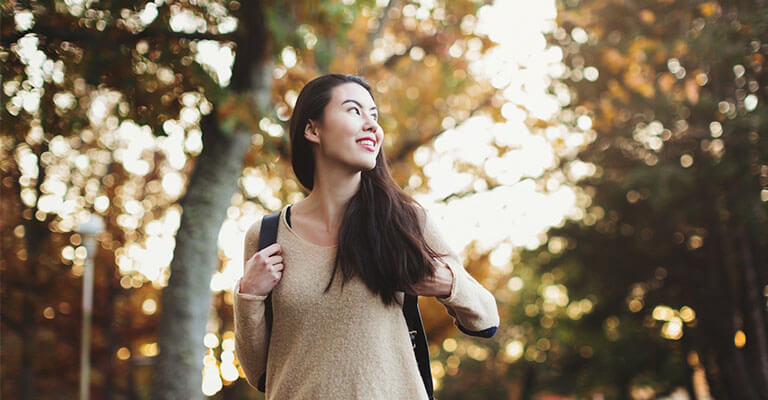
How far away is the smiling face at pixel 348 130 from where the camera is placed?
7.38 ft

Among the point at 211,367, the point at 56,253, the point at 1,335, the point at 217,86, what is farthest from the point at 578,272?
the point at 1,335

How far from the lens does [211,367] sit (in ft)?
59.3

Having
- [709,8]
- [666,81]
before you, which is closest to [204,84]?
[709,8]

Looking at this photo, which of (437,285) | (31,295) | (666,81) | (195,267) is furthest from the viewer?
(31,295)

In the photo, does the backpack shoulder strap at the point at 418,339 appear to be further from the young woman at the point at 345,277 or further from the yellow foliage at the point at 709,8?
the yellow foliage at the point at 709,8

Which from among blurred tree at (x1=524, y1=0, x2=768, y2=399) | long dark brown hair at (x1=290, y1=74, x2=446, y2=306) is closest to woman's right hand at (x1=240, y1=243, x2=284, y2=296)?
long dark brown hair at (x1=290, y1=74, x2=446, y2=306)

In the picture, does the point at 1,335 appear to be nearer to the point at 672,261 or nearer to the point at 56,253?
the point at 56,253

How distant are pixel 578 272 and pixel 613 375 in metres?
3.29

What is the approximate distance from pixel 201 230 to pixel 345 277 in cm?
507

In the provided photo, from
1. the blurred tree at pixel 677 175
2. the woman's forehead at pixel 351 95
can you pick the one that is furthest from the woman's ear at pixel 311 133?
the blurred tree at pixel 677 175

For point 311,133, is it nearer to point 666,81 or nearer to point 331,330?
point 331,330

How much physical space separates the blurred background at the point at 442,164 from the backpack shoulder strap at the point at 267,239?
370 cm

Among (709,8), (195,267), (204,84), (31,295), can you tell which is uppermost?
(709,8)

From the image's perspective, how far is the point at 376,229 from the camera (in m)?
2.18
